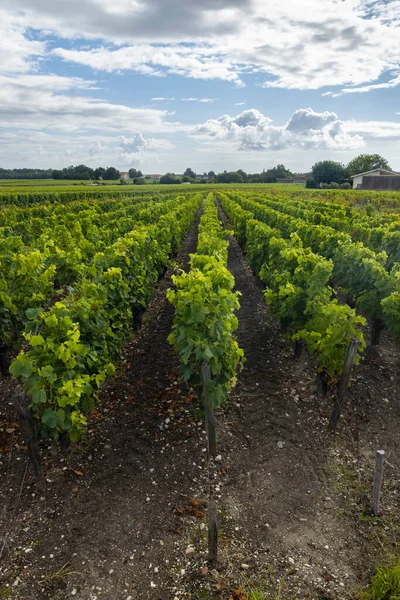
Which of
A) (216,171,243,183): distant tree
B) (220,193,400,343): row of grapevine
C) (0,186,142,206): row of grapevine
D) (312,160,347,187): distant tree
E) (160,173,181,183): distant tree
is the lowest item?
(220,193,400,343): row of grapevine

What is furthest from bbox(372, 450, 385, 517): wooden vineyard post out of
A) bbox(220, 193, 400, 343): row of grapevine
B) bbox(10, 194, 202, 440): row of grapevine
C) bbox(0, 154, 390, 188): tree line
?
bbox(0, 154, 390, 188): tree line

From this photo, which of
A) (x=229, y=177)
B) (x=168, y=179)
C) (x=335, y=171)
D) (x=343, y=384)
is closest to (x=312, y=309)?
(x=343, y=384)

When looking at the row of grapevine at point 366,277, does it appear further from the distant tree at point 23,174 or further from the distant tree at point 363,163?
the distant tree at point 23,174

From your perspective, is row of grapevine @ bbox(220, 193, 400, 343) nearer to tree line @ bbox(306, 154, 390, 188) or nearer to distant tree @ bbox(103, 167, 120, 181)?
tree line @ bbox(306, 154, 390, 188)

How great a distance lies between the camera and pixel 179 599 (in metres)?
3.56

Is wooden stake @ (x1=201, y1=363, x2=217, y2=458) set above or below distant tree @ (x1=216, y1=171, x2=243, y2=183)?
below

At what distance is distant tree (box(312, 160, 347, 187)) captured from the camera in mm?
81375

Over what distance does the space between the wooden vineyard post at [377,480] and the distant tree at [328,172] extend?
85.5 metres

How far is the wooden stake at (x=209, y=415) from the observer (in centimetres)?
495

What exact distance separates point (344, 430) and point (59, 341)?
444 centimetres

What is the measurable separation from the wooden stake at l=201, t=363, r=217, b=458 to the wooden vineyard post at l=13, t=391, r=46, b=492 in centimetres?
216

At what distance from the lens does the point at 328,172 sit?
82000 millimetres

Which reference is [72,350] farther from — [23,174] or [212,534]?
[23,174]

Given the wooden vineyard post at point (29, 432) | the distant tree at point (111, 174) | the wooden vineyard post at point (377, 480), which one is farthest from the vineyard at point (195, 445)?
the distant tree at point (111, 174)
